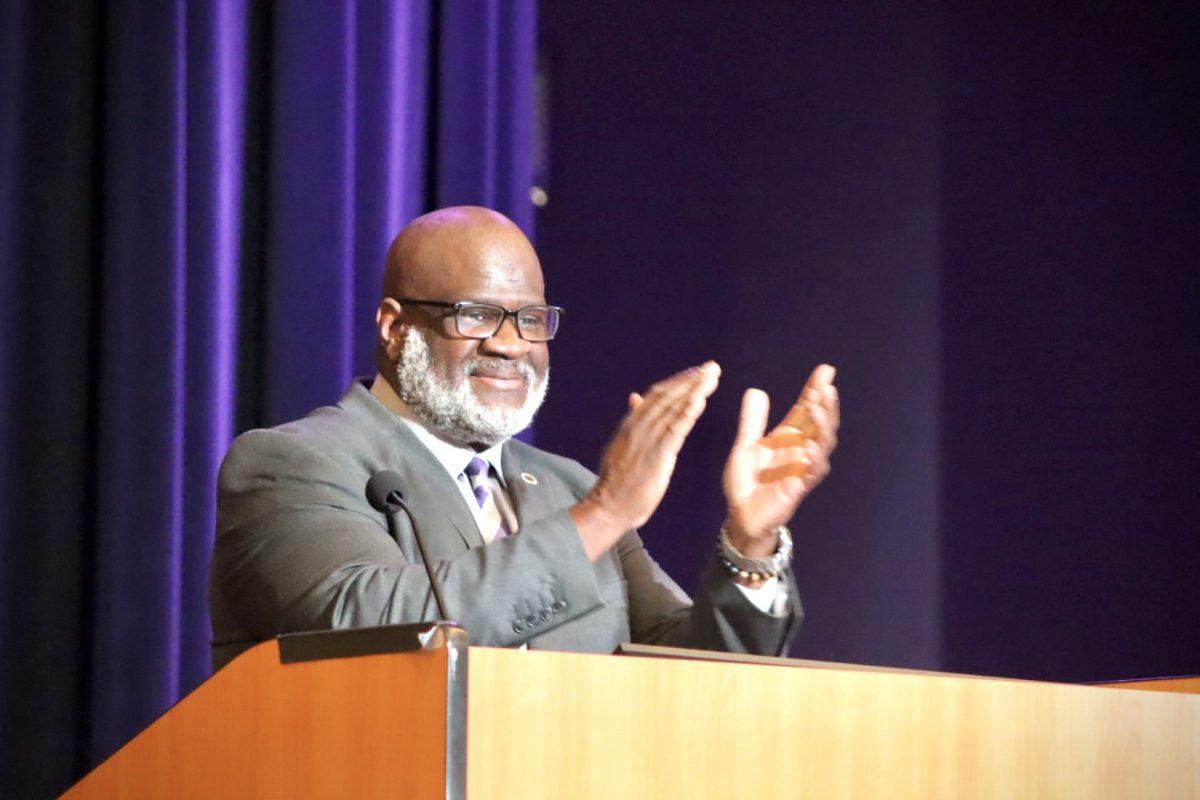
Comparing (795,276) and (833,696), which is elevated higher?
(795,276)

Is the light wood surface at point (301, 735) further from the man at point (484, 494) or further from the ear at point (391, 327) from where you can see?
the ear at point (391, 327)

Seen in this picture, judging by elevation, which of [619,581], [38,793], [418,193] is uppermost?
[418,193]

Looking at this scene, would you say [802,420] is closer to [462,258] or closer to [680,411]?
[680,411]

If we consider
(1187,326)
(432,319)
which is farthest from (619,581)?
(1187,326)

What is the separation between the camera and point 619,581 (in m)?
2.84

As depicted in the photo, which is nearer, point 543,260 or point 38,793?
point 38,793

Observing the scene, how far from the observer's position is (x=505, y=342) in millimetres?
2793

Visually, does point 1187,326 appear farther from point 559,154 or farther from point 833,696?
point 833,696

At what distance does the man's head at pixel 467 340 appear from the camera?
2764 mm

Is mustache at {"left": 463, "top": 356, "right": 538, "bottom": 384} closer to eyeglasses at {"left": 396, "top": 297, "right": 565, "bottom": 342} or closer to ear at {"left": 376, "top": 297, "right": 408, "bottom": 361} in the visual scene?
eyeglasses at {"left": 396, "top": 297, "right": 565, "bottom": 342}

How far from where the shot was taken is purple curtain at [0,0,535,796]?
2977 mm

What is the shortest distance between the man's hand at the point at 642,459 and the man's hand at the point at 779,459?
264 mm

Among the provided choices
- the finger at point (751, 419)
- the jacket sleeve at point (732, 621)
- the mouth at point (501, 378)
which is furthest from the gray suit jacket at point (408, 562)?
the finger at point (751, 419)

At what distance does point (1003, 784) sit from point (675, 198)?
7.86 ft
